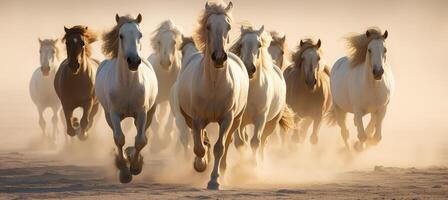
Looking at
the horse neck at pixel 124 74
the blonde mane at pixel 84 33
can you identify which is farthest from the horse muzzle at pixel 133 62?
the blonde mane at pixel 84 33

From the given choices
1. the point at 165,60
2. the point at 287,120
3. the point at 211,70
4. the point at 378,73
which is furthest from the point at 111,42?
the point at 165,60

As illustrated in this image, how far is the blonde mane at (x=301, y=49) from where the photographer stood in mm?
17828

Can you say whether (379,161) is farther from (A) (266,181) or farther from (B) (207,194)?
(B) (207,194)

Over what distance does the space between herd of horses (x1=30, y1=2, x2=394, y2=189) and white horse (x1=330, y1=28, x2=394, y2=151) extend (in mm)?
15

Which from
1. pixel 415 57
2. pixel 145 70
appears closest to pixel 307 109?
pixel 145 70

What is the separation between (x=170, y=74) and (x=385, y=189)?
6647 millimetres

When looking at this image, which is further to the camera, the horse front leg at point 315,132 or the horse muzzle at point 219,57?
the horse front leg at point 315,132

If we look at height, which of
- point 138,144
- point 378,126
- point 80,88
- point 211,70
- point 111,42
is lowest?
point 138,144

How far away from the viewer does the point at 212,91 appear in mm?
12430

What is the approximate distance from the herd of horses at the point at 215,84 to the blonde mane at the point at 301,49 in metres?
0.02

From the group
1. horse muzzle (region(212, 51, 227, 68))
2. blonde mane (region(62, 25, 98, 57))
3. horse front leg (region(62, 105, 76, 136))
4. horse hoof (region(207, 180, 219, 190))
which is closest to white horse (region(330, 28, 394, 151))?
blonde mane (region(62, 25, 98, 57))

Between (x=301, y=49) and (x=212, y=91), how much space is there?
5723mm

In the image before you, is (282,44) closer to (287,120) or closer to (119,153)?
(287,120)

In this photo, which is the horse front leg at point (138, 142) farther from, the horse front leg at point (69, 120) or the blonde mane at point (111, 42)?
the horse front leg at point (69, 120)
